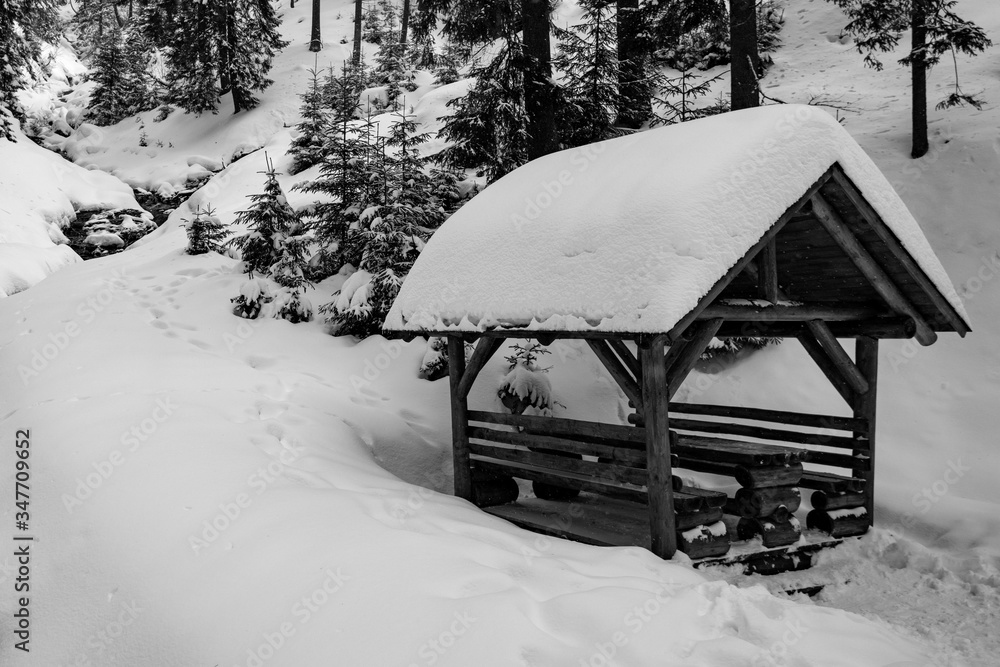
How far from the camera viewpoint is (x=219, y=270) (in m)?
14.1

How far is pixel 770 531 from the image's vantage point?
6199 millimetres

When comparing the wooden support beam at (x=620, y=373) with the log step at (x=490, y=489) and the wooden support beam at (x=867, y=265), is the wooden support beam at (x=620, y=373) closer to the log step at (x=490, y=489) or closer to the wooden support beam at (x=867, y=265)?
the wooden support beam at (x=867, y=265)

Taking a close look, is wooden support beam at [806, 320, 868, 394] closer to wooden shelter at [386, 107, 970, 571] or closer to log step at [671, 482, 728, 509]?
wooden shelter at [386, 107, 970, 571]

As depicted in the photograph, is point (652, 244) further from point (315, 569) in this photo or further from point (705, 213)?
point (315, 569)

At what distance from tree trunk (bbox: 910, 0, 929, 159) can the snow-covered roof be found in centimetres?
848

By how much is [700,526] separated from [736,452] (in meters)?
0.96

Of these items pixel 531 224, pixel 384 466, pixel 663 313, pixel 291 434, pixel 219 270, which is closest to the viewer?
pixel 663 313

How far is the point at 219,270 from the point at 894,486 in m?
12.7

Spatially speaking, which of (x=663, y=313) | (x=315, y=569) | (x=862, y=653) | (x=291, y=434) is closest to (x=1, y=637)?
(x=315, y=569)

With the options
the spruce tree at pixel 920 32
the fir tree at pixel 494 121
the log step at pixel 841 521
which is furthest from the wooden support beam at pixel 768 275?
the spruce tree at pixel 920 32

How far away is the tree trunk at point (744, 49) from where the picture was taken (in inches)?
384
